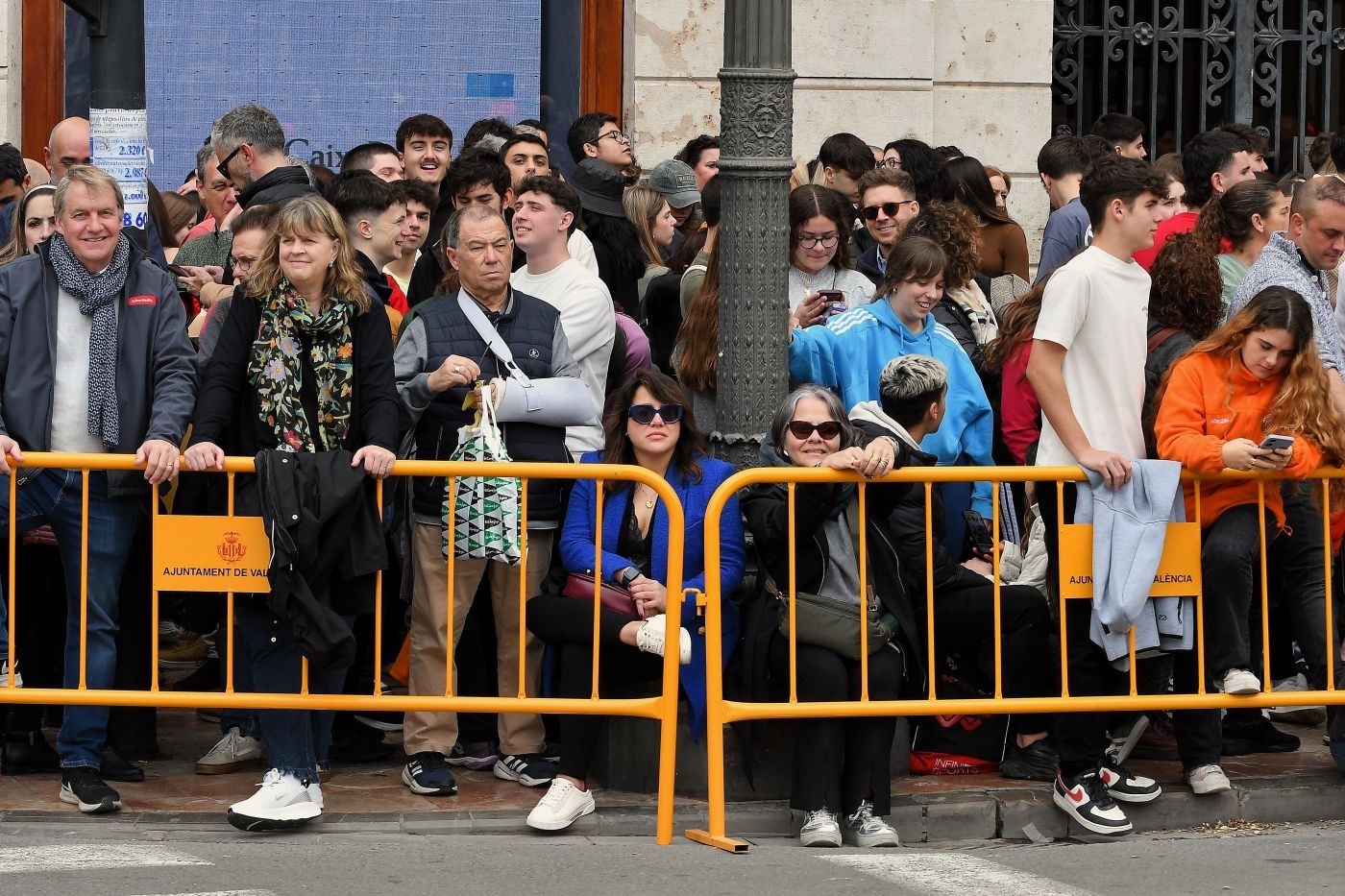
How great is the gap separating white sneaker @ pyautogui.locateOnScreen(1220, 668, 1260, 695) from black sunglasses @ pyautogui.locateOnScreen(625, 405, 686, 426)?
2046mm

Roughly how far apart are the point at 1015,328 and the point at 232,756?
3.33m

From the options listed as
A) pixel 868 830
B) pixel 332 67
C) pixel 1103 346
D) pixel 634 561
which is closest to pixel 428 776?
pixel 634 561

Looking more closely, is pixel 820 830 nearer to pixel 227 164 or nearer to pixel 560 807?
pixel 560 807

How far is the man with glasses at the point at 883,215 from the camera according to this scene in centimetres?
919

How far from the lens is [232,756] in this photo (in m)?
7.40

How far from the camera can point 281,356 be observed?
688 centimetres

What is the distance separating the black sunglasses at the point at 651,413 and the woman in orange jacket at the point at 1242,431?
1.64 meters

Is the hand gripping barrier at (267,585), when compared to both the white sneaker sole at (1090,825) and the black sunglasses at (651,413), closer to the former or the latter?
the black sunglasses at (651,413)

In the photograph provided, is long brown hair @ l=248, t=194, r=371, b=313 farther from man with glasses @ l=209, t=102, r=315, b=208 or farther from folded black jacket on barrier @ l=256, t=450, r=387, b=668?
man with glasses @ l=209, t=102, r=315, b=208

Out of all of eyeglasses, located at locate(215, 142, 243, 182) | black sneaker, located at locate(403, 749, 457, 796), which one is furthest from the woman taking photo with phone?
eyeglasses, located at locate(215, 142, 243, 182)

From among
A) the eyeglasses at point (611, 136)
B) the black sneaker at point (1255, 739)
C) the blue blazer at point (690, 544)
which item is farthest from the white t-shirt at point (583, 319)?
the eyeglasses at point (611, 136)

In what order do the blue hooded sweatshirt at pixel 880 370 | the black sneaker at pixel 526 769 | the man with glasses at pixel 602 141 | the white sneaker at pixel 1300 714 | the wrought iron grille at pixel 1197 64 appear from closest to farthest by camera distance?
the black sneaker at pixel 526 769 < the blue hooded sweatshirt at pixel 880 370 < the white sneaker at pixel 1300 714 < the man with glasses at pixel 602 141 < the wrought iron grille at pixel 1197 64

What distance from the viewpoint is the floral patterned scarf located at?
22.5ft

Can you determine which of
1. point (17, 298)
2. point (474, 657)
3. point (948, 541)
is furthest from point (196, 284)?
point (948, 541)
